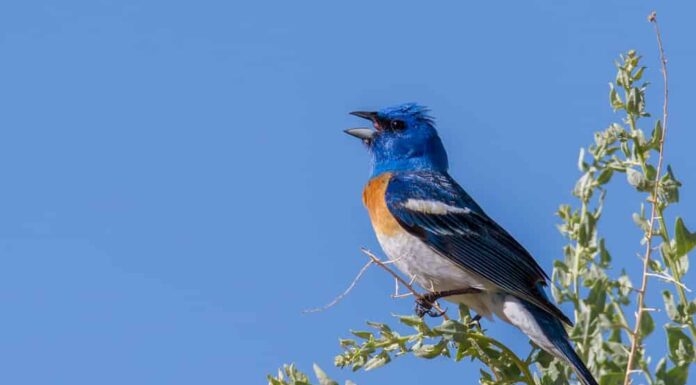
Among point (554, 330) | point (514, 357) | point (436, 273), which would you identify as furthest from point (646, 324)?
point (436, 273)

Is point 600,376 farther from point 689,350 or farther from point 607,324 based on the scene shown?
point 689,350

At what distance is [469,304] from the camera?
229 inches

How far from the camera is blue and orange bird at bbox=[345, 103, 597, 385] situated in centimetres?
543

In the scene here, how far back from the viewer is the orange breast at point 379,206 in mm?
6109

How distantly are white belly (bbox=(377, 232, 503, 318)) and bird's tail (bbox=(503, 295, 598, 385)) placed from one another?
0.15 m

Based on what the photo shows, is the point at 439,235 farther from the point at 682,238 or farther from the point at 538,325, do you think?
the point at 682,238

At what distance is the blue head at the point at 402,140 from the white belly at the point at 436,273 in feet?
3.00

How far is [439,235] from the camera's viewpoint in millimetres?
6043

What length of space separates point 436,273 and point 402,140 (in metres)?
1.32

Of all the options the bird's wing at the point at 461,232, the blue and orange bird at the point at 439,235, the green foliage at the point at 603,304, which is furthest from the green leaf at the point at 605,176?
the bird's wing at the point at 461,232

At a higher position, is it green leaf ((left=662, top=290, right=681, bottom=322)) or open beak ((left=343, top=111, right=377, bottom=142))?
open beak ((left=343, top=111, right=377, bottom=142))

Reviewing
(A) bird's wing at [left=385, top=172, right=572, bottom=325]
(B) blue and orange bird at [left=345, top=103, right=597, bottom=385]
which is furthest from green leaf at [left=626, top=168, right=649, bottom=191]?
(A) bird's wing at [left=385, top=172, right=572, bottom=325]

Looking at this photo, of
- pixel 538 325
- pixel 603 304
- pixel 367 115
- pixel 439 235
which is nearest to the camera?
pixel 603 304

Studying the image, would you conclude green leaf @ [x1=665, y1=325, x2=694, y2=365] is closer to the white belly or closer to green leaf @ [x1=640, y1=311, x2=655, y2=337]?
green leaf @ [x1=640, y1=311, x2=655, y2=337]
